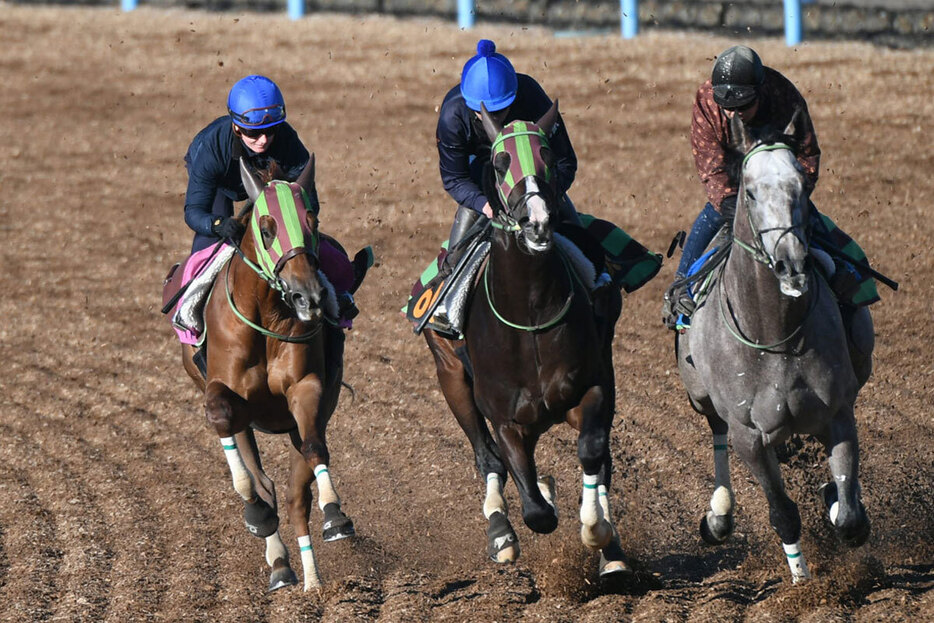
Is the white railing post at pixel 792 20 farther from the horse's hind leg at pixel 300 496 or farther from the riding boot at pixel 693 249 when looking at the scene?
the horse's hind leg at pixel 300 496

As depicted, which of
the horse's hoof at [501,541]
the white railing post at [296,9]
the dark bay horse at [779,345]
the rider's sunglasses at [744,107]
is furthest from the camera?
the white railing post at [296,9]

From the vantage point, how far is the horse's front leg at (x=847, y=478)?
21.6 feet

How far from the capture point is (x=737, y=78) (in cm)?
682

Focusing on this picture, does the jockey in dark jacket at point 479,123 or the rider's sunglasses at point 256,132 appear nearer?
the jockey in dark jacket at point 479,123

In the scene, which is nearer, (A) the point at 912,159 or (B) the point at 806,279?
(B) the point at 806,279

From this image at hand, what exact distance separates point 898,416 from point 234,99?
5200mm

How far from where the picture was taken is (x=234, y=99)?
765 centimetres

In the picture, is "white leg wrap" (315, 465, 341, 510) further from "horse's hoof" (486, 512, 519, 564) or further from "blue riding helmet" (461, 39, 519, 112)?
"blue riding helmet" (461, 39, 519, 112)

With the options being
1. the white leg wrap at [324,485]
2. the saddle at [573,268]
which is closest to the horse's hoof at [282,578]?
the white leg wrap at [324,485]

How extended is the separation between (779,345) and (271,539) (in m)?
3.01

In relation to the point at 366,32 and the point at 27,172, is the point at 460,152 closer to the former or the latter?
the point at 27,172

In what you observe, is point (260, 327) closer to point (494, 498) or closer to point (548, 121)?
point (494, 498)

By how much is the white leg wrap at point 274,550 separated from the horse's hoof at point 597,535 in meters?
Result: 1.72

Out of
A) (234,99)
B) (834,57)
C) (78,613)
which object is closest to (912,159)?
(834,57)
